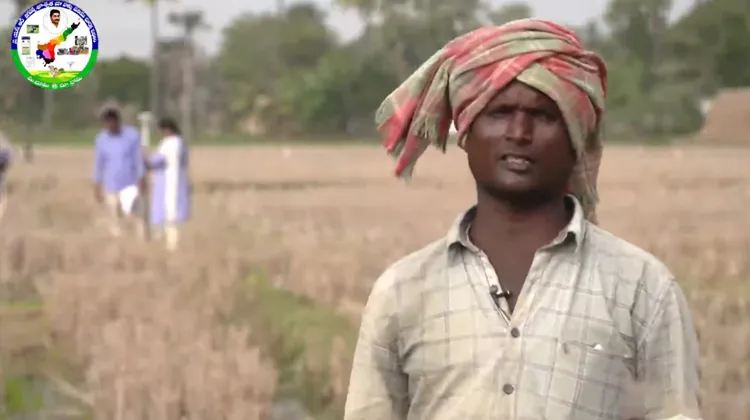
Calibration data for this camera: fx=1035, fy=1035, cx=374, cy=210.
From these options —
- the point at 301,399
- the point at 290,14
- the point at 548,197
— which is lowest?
the point at 301,399

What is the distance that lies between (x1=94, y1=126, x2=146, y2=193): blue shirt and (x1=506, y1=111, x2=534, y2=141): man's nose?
6932 mm

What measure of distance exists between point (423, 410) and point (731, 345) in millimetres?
3201

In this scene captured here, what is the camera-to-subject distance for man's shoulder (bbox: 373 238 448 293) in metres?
1.65

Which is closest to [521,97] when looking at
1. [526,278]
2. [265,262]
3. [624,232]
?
[526,278]

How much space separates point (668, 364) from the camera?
1.55 metres

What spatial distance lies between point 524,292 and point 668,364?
0.24m

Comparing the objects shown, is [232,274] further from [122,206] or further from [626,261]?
[626,261]

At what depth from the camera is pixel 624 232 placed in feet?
31.7

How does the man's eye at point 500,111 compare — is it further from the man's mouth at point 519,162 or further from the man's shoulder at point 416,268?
the man's shoulder at point 416,268

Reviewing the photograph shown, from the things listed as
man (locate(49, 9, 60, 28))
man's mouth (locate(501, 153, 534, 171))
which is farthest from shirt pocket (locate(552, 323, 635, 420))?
man (locate(49, 9, 60, 28))

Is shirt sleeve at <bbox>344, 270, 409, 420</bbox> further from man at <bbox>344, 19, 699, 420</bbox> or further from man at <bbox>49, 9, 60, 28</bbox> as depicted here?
man at <bbox>49, 9, 60, 28</bbox>

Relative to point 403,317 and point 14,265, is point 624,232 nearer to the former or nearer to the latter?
point 14,265

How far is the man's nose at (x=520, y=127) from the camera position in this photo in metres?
1.57

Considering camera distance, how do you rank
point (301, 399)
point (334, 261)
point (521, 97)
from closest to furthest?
point (521, 97), point (301, 399), point (334, 261)
